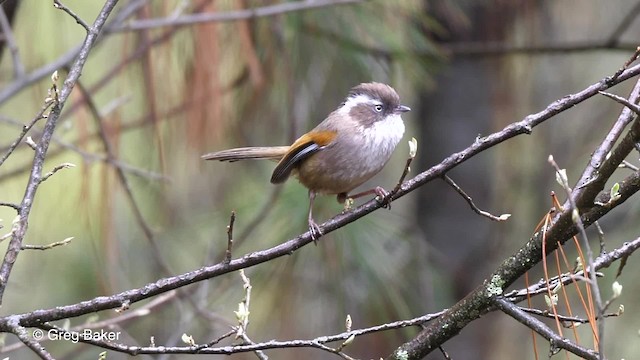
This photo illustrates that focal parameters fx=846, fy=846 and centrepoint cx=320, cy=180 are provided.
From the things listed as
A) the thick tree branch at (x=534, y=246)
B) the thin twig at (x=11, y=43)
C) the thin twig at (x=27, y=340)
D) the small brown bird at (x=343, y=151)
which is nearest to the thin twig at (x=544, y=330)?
the thick tree branch at (x=534, y=246)

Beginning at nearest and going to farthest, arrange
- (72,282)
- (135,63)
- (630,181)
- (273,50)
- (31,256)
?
(630,181)
(135,63)
(273,50)
(72,282)
(31,256)

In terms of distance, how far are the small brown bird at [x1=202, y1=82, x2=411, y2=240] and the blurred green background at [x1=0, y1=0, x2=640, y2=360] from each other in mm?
356

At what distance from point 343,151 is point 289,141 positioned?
59 cm

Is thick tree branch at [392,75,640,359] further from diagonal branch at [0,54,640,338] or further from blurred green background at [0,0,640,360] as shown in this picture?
blurred green background at [0,0,640,360]

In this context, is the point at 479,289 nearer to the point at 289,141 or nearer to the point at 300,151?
the point at 300,151

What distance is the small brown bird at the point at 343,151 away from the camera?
2.74 meters

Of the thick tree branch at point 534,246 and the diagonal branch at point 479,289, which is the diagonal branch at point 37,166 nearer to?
the diagonal branch at point 479,289

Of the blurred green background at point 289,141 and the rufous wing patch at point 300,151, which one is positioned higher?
the blurred green background at point 289,141

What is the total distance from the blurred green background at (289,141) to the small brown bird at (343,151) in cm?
36

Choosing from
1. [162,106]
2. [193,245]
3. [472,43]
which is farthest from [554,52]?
[193,245]

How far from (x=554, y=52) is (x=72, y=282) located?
9.10ft

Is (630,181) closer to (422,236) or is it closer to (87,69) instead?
(422,236)

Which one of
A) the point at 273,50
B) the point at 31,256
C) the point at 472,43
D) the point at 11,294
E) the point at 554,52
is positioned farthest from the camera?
the point at 11,294

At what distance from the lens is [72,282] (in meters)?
4.61
